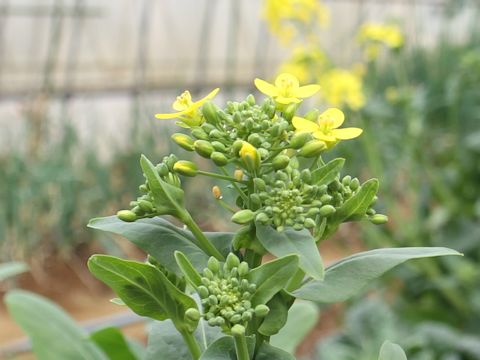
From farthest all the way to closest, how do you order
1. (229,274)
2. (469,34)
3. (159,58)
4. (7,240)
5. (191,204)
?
(159,58) < (469,34) < (191,204) < (7,240) < (229,274)

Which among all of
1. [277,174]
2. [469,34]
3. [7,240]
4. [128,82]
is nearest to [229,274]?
[277,174]

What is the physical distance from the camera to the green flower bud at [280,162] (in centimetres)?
52

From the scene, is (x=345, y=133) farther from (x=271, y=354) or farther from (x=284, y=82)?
(x=271, y=354)

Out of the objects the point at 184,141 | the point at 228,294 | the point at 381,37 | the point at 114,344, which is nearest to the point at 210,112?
the point at 184,141

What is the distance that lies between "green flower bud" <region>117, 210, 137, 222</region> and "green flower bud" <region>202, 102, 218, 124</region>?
9 cm

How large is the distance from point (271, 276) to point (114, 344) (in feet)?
0.93

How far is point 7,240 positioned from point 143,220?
175 centimetres

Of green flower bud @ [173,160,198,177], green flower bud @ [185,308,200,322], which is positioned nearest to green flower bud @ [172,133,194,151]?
green flower bud @ [173,160,198,177]

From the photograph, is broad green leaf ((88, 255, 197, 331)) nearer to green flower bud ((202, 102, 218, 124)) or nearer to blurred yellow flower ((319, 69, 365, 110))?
green flower bud ((202, 102, 218, 124))

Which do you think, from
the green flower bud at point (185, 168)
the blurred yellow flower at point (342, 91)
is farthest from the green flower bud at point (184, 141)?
the blurred yellow flower at point (342, 91)

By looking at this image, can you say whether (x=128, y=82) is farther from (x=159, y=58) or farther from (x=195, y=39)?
(x=195, y=39)

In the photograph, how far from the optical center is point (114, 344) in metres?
0.74

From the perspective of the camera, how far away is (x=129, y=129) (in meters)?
2.65

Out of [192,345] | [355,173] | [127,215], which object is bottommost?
[355,173]
